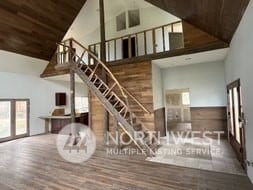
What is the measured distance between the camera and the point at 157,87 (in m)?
6.50

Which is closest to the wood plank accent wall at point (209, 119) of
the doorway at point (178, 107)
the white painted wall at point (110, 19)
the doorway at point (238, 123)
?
the doorway at point (238, 123)

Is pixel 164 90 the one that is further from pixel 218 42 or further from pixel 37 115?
pixel 37 115

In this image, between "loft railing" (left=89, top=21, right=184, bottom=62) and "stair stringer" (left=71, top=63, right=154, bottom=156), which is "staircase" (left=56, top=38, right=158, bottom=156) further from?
"loft railing" (left=89, top=21, right=184, bottom=62)

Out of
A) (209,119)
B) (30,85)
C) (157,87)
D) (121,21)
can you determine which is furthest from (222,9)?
(30,85)

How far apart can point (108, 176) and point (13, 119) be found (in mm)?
5774

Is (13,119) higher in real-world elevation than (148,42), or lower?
lower

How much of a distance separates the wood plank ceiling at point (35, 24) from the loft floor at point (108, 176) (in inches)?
168

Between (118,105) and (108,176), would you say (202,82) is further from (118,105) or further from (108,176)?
(108,176)

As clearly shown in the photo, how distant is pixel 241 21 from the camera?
3041 millimetres

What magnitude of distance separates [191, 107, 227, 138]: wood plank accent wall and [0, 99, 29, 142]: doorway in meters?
7.09

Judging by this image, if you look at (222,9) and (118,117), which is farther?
(118,117)

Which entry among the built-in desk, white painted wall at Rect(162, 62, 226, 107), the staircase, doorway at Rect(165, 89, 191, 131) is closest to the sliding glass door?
the built-in desk

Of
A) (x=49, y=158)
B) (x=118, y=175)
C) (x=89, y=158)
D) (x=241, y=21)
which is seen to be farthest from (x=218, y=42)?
(x=49, y=158)

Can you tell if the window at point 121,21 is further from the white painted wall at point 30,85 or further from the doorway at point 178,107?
the doorway at point 178,107
